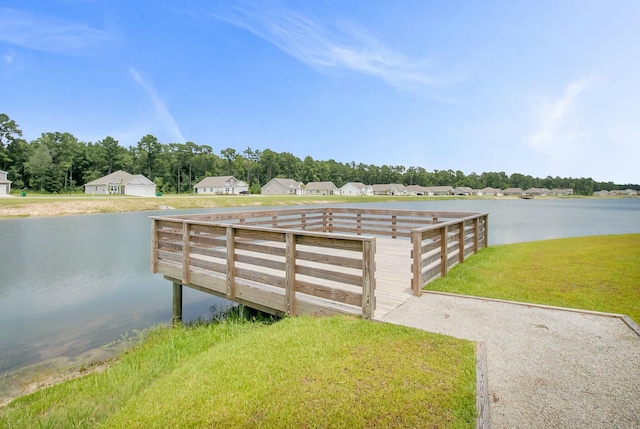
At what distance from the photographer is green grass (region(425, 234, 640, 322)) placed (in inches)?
221

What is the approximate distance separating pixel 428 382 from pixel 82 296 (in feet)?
33.2

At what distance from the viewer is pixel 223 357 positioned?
12.6ft

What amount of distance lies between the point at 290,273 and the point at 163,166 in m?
81.9

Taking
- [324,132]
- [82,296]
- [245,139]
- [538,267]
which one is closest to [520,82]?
[538,267]

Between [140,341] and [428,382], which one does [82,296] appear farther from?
[428,382]

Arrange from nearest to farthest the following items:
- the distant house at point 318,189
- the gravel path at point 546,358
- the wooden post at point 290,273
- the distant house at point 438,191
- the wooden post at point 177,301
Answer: the gravel path at point 546,358
the wooden post at point 290,273
the wooden post at point 177,301
the distant house at point 318,189
the distant house at point 438,191

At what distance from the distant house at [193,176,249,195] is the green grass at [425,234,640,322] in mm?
70532

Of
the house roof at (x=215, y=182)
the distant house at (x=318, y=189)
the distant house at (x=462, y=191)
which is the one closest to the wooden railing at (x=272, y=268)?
the house roof at (x=215, y=182)

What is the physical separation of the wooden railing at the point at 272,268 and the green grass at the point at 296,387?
0.38m

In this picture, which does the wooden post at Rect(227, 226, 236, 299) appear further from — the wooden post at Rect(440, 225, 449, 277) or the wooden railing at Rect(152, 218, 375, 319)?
the wooden post at Rect(440, 225, 449, 277)

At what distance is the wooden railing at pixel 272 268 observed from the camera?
4.55 m

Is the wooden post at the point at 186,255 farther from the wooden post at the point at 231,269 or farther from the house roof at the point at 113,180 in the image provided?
the house roof at the point at 113,180

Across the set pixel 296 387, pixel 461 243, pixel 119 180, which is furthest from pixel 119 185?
pixel 296 387

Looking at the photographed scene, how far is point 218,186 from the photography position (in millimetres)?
74938
